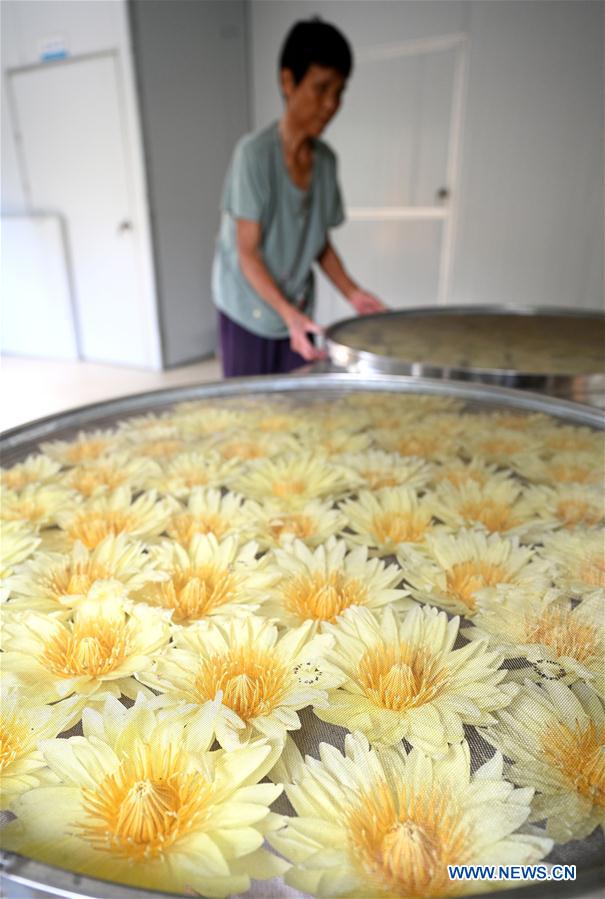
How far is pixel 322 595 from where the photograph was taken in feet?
1.50

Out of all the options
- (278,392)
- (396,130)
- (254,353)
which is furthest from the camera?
(396,130)

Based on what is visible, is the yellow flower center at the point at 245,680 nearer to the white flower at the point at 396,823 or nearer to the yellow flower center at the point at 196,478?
the white flower at the point at 396,823

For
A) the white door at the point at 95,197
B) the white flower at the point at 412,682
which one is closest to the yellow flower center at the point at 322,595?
the white flower at the point at 412,682

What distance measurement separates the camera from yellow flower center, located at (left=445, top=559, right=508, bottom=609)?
0.46 meters

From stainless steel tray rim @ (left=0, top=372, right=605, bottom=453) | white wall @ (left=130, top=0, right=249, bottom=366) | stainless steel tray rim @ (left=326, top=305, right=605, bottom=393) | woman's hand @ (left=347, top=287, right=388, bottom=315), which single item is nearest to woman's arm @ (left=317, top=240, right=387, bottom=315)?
woman's hand @ (left=347, top=287, right=388, bottom=315)

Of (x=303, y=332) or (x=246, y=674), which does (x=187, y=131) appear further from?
(x=246, y=674)

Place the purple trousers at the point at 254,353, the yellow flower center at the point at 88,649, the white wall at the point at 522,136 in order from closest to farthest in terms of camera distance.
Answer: the yellow flower center at the point at 88,649 < the purple trousers at the point at 254,353 < the white wall at the point at 522,136

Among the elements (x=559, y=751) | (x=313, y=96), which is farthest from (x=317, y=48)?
(x=559, y=751)

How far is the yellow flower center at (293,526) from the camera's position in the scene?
56 cm

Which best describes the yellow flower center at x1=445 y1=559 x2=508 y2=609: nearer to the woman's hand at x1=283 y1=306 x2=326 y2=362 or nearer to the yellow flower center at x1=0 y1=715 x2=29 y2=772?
the yellow flower center at x1=0 y1=715 x2=29 y2=772

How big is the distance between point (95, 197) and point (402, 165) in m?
2.09

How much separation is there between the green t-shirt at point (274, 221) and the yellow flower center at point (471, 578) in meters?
1.34

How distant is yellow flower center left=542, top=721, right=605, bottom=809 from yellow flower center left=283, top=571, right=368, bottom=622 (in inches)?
6.4

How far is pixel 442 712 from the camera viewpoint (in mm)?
351
